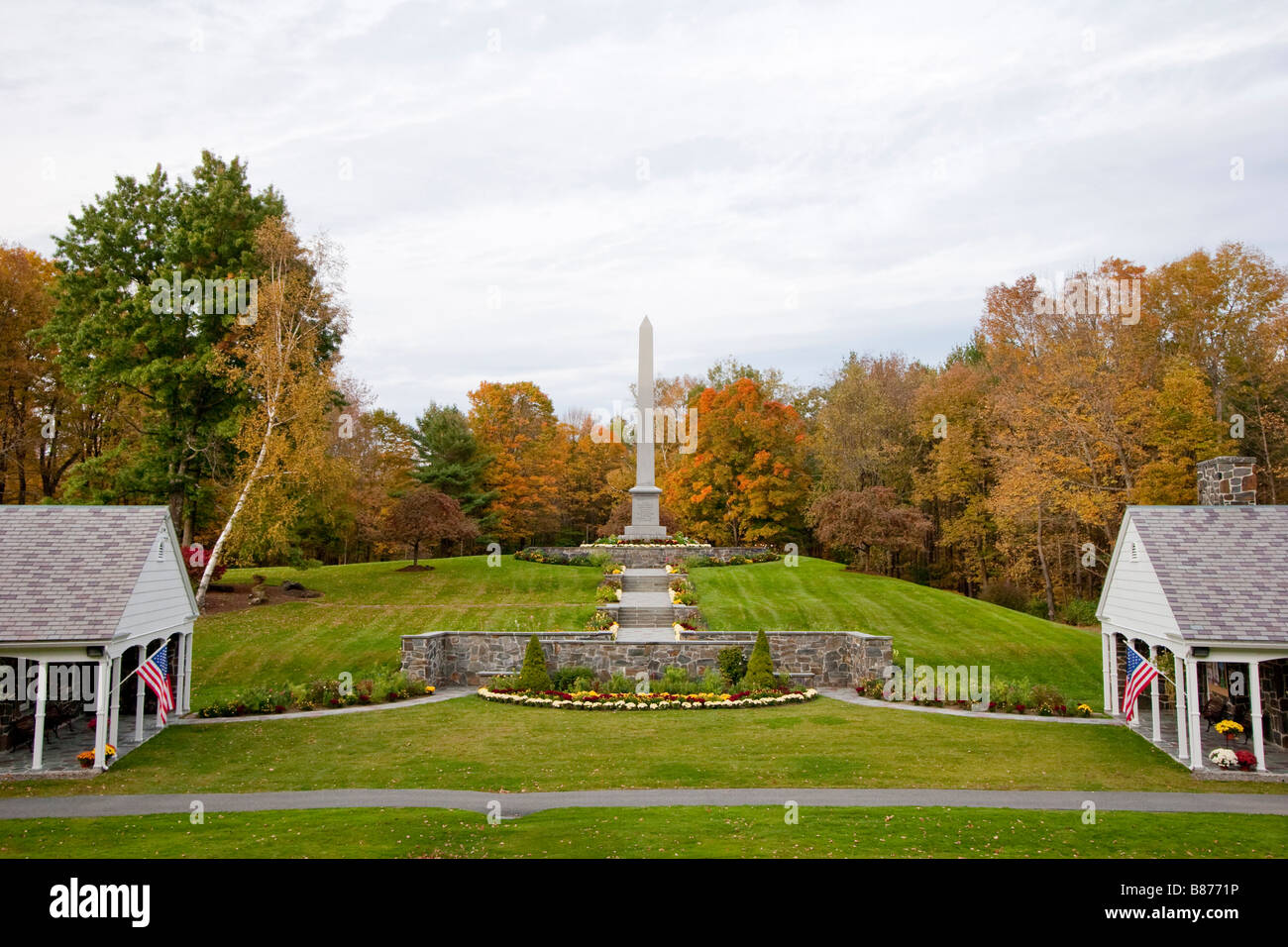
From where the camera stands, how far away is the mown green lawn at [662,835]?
9867 mm

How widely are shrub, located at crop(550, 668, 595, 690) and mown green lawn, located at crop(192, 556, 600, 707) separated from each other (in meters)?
3.92

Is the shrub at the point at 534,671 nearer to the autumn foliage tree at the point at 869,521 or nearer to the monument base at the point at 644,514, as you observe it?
the autumn foliage tree at the point at 869,521

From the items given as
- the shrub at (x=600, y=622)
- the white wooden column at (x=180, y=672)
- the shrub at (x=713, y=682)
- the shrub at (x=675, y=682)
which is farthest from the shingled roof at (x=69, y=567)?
the shrub at (x=713, y=682)

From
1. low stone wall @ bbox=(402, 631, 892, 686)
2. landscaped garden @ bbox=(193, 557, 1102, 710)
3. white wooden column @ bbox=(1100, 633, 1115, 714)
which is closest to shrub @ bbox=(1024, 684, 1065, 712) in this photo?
white wooden column @ bbox=(1100, 633, 1115, 714)

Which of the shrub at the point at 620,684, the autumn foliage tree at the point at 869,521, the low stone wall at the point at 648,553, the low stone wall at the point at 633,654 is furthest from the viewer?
the low stone wall at the point at 648,553

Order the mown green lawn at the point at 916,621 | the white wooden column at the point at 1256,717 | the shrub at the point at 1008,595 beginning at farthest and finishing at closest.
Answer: the shrub at the point at 1008,595 → the mown green lawn at the point at 916,621 → the white wooden column at the point at 1256,717

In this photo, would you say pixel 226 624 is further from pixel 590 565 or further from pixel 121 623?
pixel 590 565

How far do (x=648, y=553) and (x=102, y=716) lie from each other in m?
24.4

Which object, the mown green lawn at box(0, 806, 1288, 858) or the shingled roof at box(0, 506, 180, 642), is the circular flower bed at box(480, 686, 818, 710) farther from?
the shingled roof at box(0, 506, 180, 642)

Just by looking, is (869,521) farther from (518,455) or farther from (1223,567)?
(518,455)

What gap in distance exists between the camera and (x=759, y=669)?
21219 mm

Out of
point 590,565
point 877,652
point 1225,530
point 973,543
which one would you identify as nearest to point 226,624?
point 590,565

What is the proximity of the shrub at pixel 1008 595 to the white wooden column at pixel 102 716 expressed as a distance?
106ft
